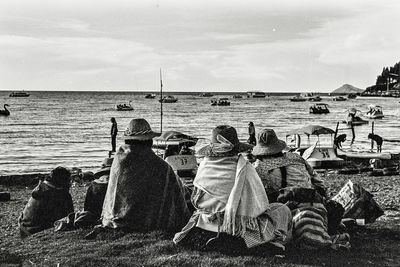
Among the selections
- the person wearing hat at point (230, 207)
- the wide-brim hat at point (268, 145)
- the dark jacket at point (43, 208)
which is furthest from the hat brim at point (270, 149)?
the dark jacket at point (43, 208)

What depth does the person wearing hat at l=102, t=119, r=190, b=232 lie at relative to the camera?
695 centimetres

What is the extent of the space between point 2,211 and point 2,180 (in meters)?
6.36

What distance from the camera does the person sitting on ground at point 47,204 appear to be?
8.14 m

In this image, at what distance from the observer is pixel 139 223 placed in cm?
695

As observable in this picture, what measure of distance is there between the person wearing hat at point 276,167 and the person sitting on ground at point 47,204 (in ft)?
9.79

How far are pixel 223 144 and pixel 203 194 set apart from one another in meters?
0.62

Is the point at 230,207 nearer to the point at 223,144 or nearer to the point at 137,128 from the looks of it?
the point at 223,144

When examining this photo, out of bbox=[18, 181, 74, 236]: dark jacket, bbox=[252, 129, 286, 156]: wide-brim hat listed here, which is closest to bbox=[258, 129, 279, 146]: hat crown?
bbox=[252, 129, 286, 156]: wide-brim hat

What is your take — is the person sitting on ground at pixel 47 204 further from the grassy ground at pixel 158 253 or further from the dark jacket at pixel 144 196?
the dark jacket at pixel 144 196

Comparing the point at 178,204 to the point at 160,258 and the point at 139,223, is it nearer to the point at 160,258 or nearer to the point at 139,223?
the point at 139,223

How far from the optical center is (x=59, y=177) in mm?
8086

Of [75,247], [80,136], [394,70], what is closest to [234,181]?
[75,247]

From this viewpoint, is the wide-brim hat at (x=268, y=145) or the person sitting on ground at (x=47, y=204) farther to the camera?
the person sitting on ground at (x=47, y=204)

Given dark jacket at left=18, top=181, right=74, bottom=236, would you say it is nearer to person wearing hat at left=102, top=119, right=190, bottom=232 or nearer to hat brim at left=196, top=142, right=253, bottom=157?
person wearing hat at left=102, top=119, right=190, bottom=232
